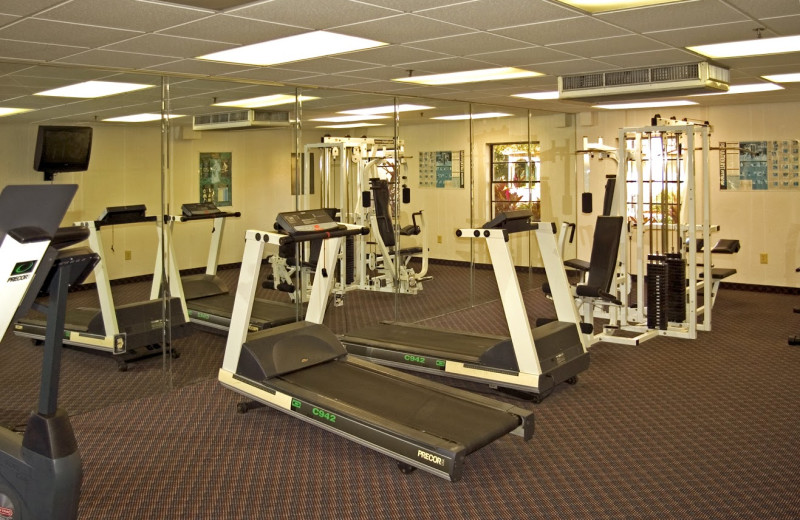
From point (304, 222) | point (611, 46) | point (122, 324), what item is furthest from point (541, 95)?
Result: point (122, 324)

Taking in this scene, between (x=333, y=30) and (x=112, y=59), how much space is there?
168 cm

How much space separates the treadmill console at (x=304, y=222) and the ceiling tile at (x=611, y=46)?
1.96 metres

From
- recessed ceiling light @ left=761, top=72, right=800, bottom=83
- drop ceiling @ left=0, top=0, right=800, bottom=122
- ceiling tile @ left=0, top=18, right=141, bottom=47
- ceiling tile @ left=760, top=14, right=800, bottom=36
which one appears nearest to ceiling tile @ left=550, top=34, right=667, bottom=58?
drop ceiling @ left=0, top=0, right=800, bottom=122

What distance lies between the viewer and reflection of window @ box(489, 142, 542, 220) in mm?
9016

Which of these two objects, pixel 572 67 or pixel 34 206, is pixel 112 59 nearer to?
pixel 34 206

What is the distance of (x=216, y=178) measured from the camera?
6074mm

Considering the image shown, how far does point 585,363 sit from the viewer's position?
210 inches

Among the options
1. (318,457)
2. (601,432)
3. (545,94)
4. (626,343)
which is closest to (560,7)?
(601,432)

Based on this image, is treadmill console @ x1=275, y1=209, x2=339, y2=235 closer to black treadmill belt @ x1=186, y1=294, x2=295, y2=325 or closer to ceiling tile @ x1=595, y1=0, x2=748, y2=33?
black treadmill belt @ x1=186, y1=294, x2=295, y2=325

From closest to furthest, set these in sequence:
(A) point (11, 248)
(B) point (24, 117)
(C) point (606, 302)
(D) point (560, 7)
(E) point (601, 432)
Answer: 1. (A) point (11, 248)
2. (D) point (560, 7)
3. (E) point (601, 432)
4. (B) point (24, 117)
5. (C) point (606, 302)

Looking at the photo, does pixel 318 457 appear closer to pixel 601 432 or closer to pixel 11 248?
pixel 601 432

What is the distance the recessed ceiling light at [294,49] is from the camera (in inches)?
175

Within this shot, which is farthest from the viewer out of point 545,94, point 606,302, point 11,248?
point 545,94

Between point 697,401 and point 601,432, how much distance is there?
99cm
